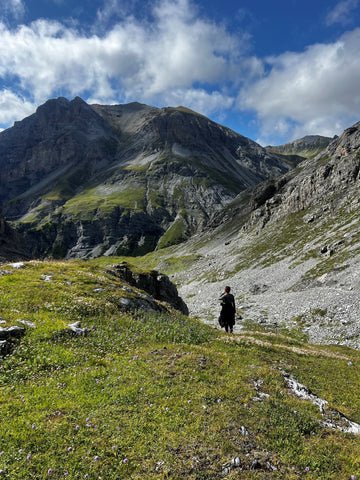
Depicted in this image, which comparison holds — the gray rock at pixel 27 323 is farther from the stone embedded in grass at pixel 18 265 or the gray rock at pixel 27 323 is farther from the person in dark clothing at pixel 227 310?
the person in dark clothing at pixel 227 310

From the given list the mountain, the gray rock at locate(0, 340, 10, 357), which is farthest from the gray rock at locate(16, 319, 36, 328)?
the mountain

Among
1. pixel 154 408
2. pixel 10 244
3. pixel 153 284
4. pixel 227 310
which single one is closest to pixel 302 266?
pixel 153 284

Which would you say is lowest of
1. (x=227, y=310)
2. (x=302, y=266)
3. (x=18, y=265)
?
(x=227, y=310)

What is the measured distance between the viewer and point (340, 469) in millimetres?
6695

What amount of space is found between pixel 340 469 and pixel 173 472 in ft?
14.7

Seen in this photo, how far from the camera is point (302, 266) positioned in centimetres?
6894

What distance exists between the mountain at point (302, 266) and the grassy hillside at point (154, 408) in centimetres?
2866

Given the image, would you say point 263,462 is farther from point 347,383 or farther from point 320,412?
point 347,383

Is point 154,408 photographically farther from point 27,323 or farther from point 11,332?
point 27,323

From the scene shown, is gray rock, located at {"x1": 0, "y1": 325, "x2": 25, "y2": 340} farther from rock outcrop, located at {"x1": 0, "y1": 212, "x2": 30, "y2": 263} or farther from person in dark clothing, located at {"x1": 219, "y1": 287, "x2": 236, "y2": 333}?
rock outcrop, located at {"x1": 0, "y1": 212, "x2": 30, "y2": 263}

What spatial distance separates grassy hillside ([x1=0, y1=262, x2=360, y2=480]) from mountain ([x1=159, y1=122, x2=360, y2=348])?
94.0 feet

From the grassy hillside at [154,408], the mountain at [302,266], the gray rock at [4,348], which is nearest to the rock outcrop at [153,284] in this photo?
the mountain at [302,266]

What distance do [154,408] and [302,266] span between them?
6947cm

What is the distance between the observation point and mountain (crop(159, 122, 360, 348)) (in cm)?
4162
